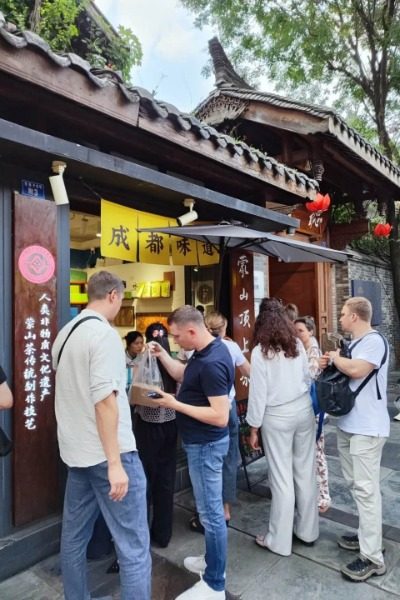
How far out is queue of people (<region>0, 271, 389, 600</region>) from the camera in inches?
91.9

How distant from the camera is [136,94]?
3.38m

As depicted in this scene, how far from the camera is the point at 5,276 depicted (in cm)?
323

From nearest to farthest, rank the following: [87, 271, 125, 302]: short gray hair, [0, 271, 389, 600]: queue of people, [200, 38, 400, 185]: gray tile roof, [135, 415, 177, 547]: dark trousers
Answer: [0, 271, 389, 600]: queue of people → [87, 271, 125, 302]: short gray hair → [135, 415, 177, 547]: dark trousers → [200, 38, 400, 185]: gray tile roof

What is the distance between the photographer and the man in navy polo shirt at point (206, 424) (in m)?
2.64

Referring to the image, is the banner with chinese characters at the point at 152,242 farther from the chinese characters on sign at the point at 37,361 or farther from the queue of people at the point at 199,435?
the chinese characters on sign at the point at 37,361

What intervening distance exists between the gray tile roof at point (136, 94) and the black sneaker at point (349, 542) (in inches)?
158

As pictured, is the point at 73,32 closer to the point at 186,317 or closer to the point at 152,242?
the point at 152,242

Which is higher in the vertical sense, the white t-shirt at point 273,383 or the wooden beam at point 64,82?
the wooden beam at point 64,82

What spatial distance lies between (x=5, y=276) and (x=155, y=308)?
16.0 feet

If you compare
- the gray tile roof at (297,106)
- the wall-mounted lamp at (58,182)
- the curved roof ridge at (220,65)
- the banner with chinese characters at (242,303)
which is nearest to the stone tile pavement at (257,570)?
the banner with chinese characters at (242,303)

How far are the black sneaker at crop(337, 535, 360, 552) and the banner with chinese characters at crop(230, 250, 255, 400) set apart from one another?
2.41 m

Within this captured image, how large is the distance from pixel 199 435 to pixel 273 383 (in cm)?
94

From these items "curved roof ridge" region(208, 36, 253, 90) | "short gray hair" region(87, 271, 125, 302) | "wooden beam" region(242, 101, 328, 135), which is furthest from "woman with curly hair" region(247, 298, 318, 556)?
"curved roof ridge" region(208, 36, 253, 90)

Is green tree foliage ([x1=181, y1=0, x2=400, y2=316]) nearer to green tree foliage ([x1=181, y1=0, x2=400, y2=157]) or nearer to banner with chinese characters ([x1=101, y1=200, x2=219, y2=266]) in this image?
green tree foliage ([x1=181, y1=0, x2=400, y2=157])
